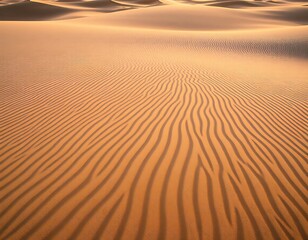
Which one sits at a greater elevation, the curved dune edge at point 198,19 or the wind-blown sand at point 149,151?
the curved dune edge at point 198,19

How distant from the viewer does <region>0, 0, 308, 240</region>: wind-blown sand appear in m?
2.37

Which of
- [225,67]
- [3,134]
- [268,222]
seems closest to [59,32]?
[225,67]

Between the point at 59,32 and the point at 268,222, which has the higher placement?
the point at 59,32

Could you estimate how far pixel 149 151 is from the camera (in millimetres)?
3422

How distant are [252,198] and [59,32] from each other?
50.2 feet

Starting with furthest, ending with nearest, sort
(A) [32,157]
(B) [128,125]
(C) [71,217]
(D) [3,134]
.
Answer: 1. (B) [128,125]
2. (D) [3,134]
3. (A) [32,157]
4. (C) [71,217]

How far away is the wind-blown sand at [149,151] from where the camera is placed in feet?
7.77

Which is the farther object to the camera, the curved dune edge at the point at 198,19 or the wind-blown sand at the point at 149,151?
the curved dune edge at the point at 198,19

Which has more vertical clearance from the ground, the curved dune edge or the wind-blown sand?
the curved dune edge

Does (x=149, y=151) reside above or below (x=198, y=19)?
below

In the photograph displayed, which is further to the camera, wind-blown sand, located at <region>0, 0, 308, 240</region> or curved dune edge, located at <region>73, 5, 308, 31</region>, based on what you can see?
curved dune edge, located at <region>73, 5, 308, 31</region>

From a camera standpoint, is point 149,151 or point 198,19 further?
point 198,19

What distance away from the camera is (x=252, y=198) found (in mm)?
2650

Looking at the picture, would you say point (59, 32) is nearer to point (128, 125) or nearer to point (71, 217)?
point (128, 125)
